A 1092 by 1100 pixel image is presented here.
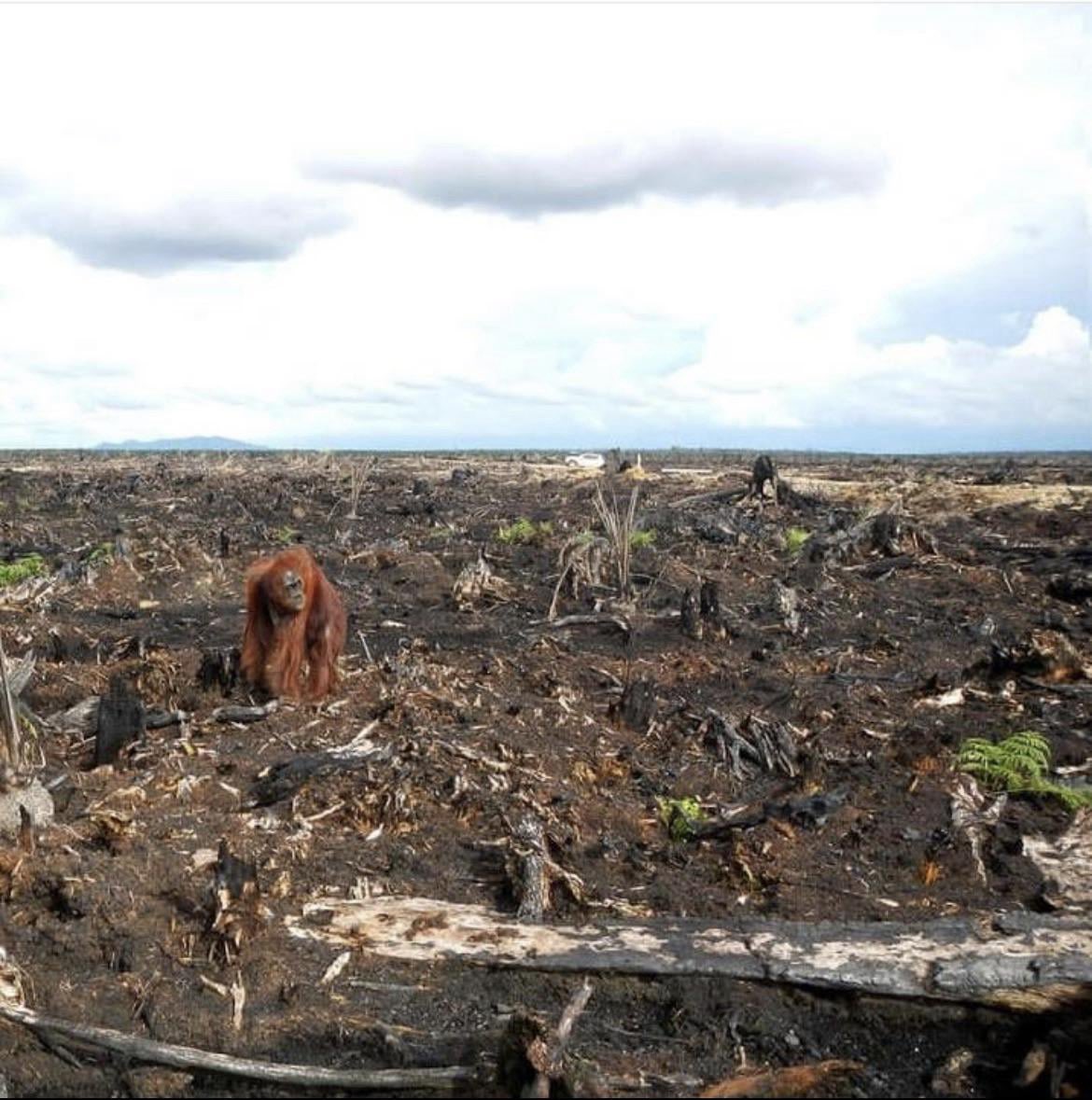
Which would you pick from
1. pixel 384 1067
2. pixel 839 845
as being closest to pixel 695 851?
pixel 839 845

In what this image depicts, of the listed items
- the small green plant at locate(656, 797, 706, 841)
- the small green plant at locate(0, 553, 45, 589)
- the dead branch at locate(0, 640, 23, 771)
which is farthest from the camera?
the small green plant at locate(0, 553, 45, 589)

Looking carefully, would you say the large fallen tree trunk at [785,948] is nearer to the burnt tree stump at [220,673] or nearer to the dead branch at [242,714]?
the dead branch at [242,714]

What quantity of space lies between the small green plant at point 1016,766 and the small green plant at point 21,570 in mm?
9512

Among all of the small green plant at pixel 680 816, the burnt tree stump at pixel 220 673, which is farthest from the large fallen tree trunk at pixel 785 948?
the burnt tree stump at pixel 220 673

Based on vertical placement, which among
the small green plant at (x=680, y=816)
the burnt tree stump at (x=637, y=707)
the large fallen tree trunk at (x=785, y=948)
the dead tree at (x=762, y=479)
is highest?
the dead tree at (x=762, y=479)

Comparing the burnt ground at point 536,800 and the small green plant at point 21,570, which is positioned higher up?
the small green plant at point 21,570

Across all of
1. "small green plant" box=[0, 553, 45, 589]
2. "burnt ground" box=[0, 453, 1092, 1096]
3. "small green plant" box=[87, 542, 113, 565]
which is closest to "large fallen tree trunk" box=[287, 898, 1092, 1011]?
"burnt ground" box=[0, 453, 1092, 1096]

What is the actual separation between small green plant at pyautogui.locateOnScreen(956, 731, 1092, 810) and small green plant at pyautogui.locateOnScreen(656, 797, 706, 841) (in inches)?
69.8

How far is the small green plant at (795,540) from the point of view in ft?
49.4

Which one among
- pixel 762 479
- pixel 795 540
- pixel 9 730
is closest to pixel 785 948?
pixel 9 730

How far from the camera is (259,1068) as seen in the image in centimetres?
415

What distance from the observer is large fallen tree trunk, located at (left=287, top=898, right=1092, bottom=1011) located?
460 cm

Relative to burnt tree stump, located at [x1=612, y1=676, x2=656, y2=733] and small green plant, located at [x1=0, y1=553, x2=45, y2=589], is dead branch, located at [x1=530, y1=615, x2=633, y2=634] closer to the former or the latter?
burnt tree stump, located at [x1=612, y1=676, x2=656, y2=733]

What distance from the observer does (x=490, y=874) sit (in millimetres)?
5676
